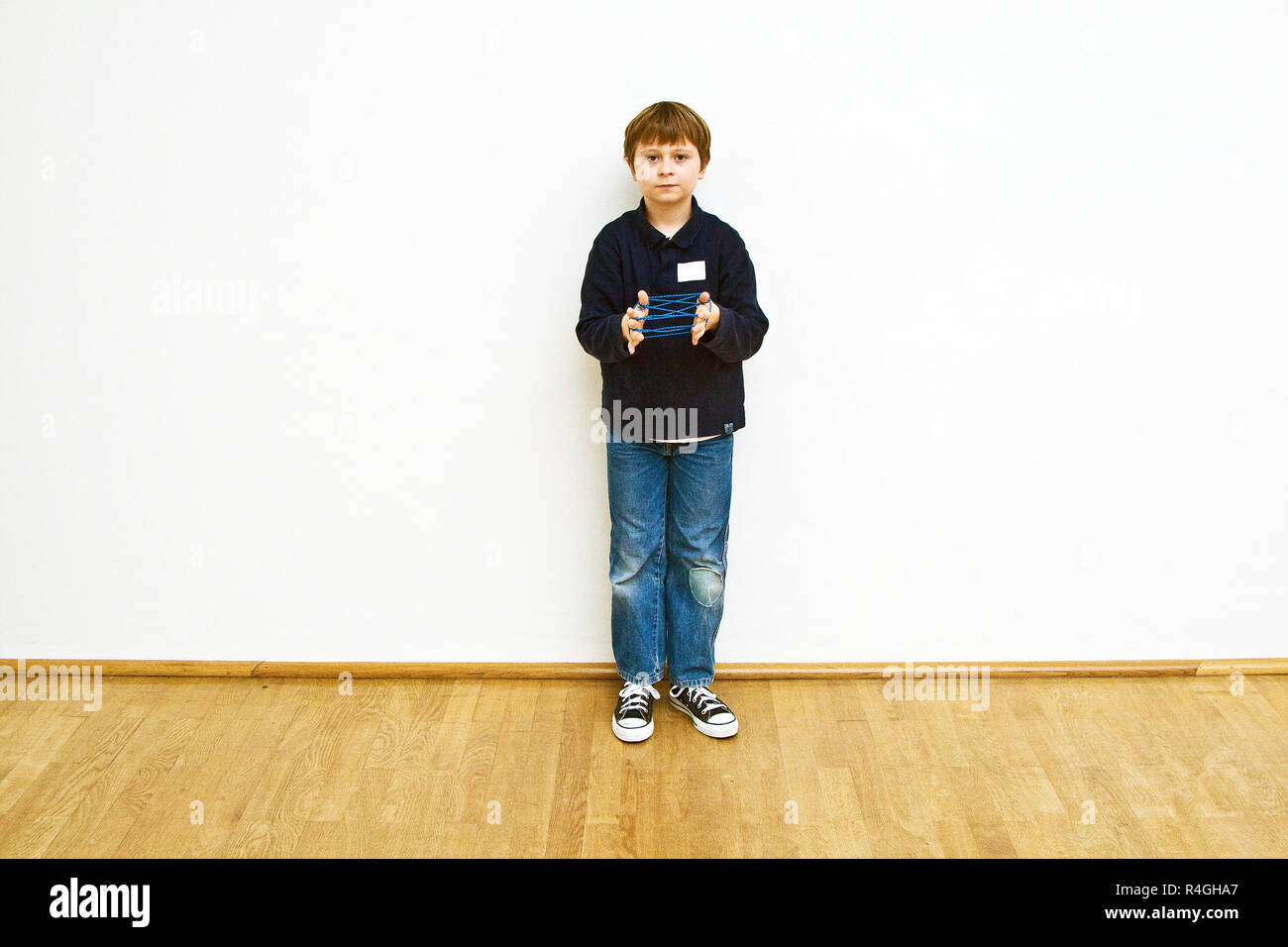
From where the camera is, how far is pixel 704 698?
237 cm

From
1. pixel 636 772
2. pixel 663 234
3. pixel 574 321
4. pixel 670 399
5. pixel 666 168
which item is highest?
pixel 666 168

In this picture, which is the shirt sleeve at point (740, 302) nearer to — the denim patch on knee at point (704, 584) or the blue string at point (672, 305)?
the blue string at point (672, 305)

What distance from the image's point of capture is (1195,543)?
8.22 ft

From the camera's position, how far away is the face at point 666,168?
206cm

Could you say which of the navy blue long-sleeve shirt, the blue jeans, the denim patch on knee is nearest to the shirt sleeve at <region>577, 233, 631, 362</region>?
the navy blue long-sleeve shirt

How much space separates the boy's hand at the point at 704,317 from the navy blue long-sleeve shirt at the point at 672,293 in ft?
0.21

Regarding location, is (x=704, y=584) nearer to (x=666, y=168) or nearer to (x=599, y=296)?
(x=599, y=296)

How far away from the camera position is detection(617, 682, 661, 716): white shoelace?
7.66 feet

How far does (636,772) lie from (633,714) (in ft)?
0.50

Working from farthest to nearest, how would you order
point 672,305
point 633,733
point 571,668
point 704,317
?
point 571,668, point 633,733, point 672,305, point 704,317

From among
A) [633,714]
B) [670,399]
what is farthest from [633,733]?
[670,399]

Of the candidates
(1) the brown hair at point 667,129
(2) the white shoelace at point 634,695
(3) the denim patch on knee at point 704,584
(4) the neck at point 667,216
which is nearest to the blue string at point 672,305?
(4) the neck at point 667,216

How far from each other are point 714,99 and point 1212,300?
→ 1.12m

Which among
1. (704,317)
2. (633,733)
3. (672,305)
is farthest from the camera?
(633,733)
